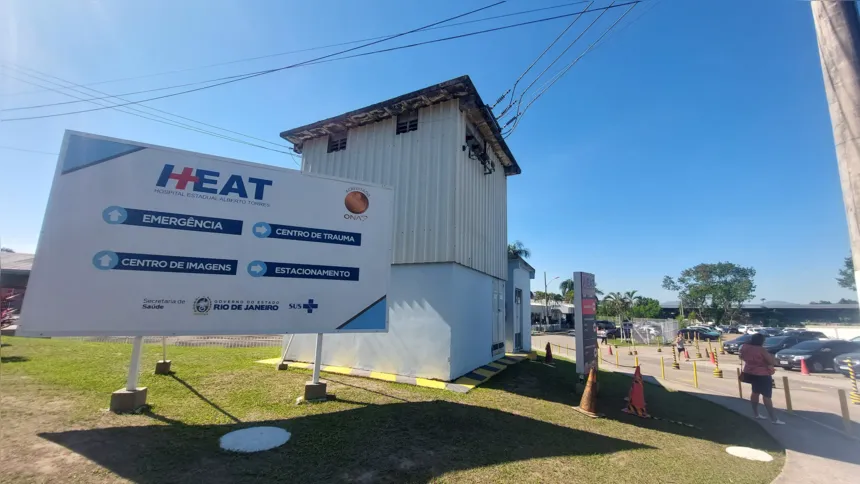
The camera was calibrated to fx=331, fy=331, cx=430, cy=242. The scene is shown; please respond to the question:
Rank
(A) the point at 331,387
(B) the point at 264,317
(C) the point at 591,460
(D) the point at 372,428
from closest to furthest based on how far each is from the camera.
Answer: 1. (C) the point at 591,460
2. (D) the point at 372,428
3. (B) the point at 264,317
4. (A) the point at 331,387

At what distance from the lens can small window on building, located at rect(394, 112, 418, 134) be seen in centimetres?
1065

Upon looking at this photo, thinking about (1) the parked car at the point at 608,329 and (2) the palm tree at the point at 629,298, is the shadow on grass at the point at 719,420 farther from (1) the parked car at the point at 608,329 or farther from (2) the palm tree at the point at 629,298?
(2) the palm tree at the point at 629,298

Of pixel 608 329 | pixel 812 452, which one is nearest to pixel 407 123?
pixel 812 452

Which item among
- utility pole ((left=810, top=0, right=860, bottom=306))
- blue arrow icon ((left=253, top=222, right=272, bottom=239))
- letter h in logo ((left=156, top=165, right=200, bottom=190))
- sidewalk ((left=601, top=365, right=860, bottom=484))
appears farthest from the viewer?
blue arrow icon ((left=253, top=222, right=272, bottom=239))

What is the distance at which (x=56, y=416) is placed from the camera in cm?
504

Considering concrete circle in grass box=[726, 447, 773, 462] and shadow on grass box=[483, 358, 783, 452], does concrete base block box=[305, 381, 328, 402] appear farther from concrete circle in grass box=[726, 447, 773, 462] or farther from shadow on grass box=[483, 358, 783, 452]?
concrete circle in grass box=[726, 447, 773, 462]

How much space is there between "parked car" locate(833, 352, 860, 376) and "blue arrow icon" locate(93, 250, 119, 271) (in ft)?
79.0

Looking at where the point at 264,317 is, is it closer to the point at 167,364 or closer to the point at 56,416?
the point at 56,416

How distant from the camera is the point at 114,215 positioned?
18.3 ft

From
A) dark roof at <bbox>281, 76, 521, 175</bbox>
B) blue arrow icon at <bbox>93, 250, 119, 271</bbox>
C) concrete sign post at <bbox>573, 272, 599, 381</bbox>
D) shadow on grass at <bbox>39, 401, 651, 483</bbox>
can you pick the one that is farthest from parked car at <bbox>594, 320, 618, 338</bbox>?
blue arrow icon at <bbox>93, 250, 119, 271</bbox>

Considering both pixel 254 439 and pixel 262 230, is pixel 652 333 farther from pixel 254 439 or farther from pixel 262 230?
pixel 254 439

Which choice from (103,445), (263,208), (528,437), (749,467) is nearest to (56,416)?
(103,445)

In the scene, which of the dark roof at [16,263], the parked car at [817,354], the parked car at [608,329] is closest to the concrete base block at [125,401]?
the parked car at [817,354]

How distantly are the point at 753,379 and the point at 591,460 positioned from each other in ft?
18.5
